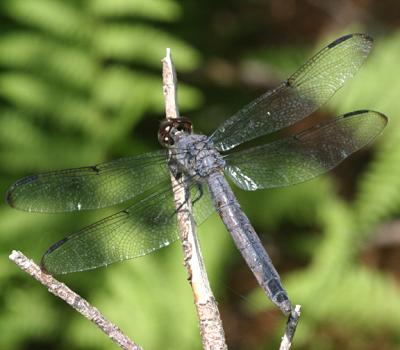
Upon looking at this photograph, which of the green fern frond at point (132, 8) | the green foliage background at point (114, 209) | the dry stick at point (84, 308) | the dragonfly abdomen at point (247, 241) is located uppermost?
the green fern frond at point (132, 8)

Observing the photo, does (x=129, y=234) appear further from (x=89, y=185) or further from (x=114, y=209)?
(x=114, y=209)

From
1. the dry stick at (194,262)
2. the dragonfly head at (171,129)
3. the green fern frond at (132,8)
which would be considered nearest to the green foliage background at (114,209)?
the green fern frond at (132,8)

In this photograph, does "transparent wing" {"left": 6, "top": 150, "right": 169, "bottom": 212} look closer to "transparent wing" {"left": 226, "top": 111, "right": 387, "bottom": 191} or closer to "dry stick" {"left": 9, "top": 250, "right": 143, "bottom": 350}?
"transparent wing" {"left": 226, "top": 111, "right": 387, "bottom": 191}

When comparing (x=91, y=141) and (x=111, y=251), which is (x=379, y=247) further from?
(x=111, y=251)

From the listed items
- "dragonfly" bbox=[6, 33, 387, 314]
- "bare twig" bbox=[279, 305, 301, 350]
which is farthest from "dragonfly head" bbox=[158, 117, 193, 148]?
"bare twig" bbox=[279, 305, 301, 350]

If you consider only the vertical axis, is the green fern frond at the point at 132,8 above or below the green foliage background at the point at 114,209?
above

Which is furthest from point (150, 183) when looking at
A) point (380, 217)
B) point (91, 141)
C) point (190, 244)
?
point (380, 217)

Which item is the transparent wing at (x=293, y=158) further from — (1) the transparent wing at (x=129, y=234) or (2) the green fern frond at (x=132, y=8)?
(2) the green fern frond at (x=132, y=8)
